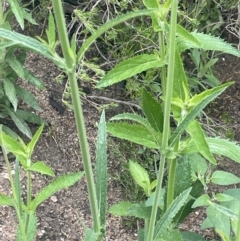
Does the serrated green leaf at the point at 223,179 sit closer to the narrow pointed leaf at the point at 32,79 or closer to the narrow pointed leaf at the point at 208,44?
the narrow pointed leaf at the point at 208,44

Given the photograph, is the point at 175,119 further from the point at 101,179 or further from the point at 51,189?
the point at 51,189

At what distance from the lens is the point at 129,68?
1006 mm

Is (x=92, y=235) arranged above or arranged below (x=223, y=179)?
above

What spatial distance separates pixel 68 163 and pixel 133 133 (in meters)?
0.98

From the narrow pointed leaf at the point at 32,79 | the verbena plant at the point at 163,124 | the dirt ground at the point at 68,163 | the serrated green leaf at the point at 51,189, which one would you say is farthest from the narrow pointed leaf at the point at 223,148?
the narrow pointed leaf at the point at 32,79

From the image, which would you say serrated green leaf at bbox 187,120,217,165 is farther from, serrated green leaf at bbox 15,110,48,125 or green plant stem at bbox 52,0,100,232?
serrated green leaf at bbox 15,110,48,125

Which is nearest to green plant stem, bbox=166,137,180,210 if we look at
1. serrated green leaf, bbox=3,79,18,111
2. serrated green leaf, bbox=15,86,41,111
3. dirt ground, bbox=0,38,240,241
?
dirt ground, bbox=0,38,240,241

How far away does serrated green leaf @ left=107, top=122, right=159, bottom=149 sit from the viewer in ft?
3.32

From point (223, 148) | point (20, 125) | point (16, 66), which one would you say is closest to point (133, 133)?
point (223, 148)

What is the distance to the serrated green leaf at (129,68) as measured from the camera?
3.20 feet

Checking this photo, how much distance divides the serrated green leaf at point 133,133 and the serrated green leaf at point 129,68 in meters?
0.10

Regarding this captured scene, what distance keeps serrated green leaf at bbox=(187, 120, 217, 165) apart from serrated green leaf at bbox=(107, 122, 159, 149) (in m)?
0.08

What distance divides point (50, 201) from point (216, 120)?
753 millimetres

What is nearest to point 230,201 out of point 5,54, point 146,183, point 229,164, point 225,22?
point 146,183
